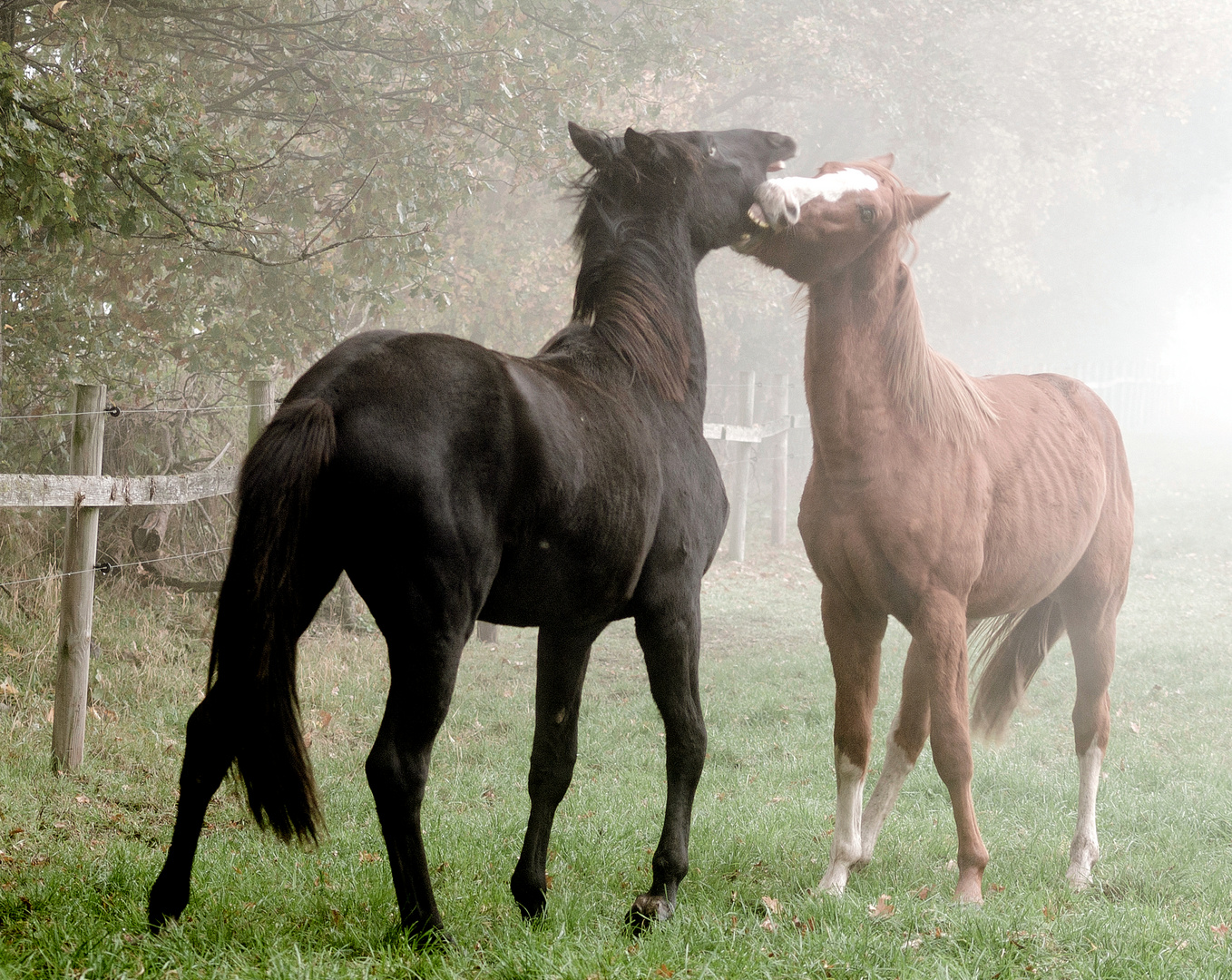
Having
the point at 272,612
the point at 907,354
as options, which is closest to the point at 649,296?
the point at 907,354

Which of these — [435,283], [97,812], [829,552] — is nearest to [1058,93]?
[435,283]

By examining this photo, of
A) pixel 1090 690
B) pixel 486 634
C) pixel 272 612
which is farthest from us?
pixel 486 634

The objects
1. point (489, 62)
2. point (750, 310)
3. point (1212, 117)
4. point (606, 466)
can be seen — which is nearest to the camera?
point (606, 466)

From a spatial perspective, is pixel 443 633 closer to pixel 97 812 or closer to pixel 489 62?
pixel 97 812

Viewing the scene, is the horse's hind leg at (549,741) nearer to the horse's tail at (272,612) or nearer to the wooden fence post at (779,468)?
the horse's tail at (272,612)

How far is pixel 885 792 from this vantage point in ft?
13.8

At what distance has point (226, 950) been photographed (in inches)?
101

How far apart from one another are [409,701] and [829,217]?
2299 mm

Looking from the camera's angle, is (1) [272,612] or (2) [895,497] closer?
(1) [272,612]

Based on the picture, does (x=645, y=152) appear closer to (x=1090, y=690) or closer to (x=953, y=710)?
(x=953, y=710)

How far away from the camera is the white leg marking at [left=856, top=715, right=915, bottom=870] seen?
4.13 metres

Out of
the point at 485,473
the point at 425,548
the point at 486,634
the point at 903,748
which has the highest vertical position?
the point at 485,473

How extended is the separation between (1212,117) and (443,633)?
98.8 feet

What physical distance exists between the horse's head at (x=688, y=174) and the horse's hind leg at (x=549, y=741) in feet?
4.67
